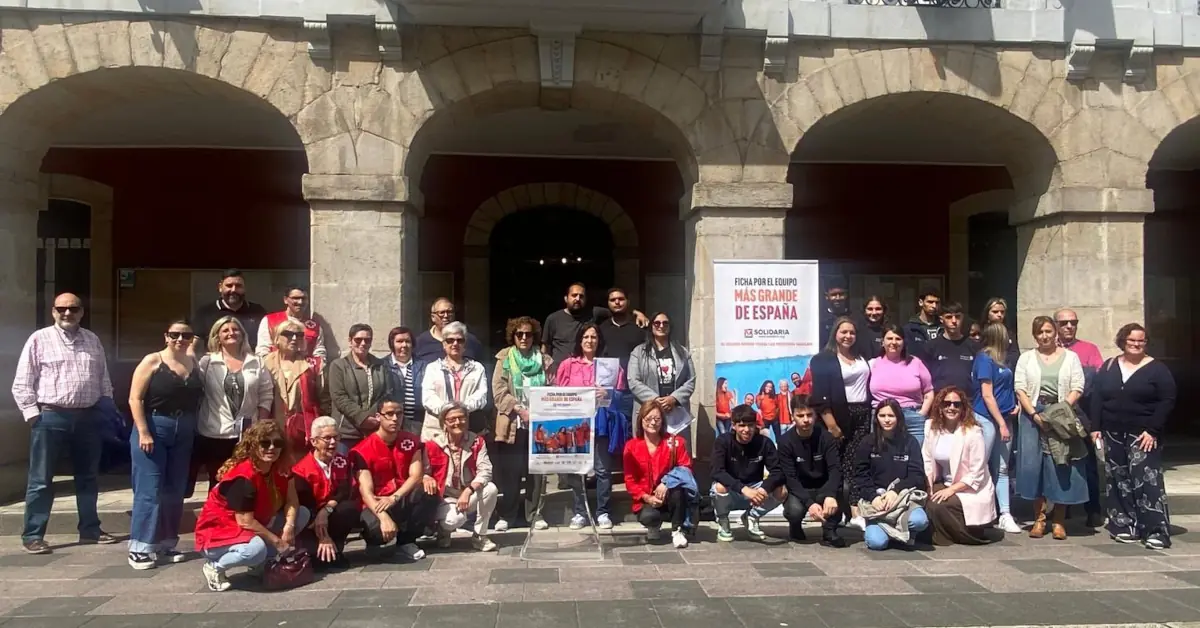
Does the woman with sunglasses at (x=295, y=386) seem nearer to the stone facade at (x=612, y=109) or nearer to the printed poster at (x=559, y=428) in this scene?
the stone facade at (x=612, y=109)

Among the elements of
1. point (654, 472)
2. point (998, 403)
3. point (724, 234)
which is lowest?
point (654, 472)

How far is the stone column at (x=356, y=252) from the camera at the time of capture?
6.91 m

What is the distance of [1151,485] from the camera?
19.2 ft

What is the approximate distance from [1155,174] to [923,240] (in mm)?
3295

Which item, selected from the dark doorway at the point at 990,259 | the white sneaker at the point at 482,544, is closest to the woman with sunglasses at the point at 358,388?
the white sneaker at the point at 482,544

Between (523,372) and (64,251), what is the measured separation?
6872 millimetres

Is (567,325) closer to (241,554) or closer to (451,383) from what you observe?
(451,383)

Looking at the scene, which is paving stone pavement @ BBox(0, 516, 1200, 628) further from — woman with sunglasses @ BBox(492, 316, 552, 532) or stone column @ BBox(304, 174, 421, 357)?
stone column @ BBox(304, 174, 421, 357)

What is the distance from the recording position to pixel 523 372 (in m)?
6.36

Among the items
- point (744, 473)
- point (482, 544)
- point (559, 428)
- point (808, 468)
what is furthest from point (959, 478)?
point (482, 544)

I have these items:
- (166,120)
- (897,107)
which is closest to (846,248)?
(897,107)

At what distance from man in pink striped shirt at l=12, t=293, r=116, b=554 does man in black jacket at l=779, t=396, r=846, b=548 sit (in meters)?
4.92

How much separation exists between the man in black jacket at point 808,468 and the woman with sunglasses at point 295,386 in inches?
131

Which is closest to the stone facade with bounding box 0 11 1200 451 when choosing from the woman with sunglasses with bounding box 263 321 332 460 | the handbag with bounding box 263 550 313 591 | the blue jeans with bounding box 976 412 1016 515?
the woman with sunglasses with bounding box 263 321 332 460
